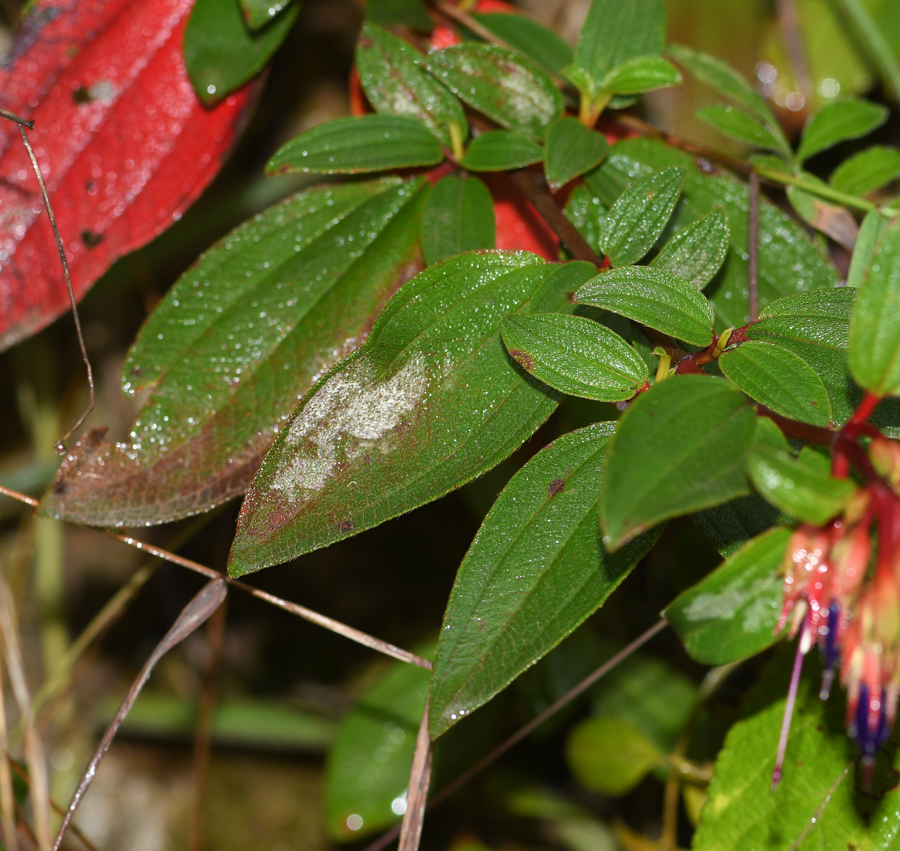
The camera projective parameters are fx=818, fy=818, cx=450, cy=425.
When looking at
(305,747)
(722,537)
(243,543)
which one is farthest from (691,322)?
(305,747)

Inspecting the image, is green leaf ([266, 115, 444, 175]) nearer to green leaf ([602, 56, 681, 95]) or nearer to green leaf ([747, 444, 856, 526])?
green leaf ([602, 56, 681, 95])

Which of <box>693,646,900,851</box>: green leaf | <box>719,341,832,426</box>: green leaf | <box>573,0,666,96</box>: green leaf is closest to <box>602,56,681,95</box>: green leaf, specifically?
<box>573,0,666,96</box>: green leaf

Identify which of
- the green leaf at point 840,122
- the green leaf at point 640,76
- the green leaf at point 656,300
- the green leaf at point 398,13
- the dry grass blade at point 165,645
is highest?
the green leaf at point 398,13

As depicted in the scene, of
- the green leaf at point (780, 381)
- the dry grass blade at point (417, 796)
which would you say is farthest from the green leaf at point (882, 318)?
the dry grass blade at point (417, 796)

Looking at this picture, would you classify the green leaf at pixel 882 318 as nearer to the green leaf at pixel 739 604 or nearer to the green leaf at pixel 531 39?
the green leaf at pixel 739 604

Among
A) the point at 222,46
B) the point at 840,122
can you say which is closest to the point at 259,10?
the point at 222,46
